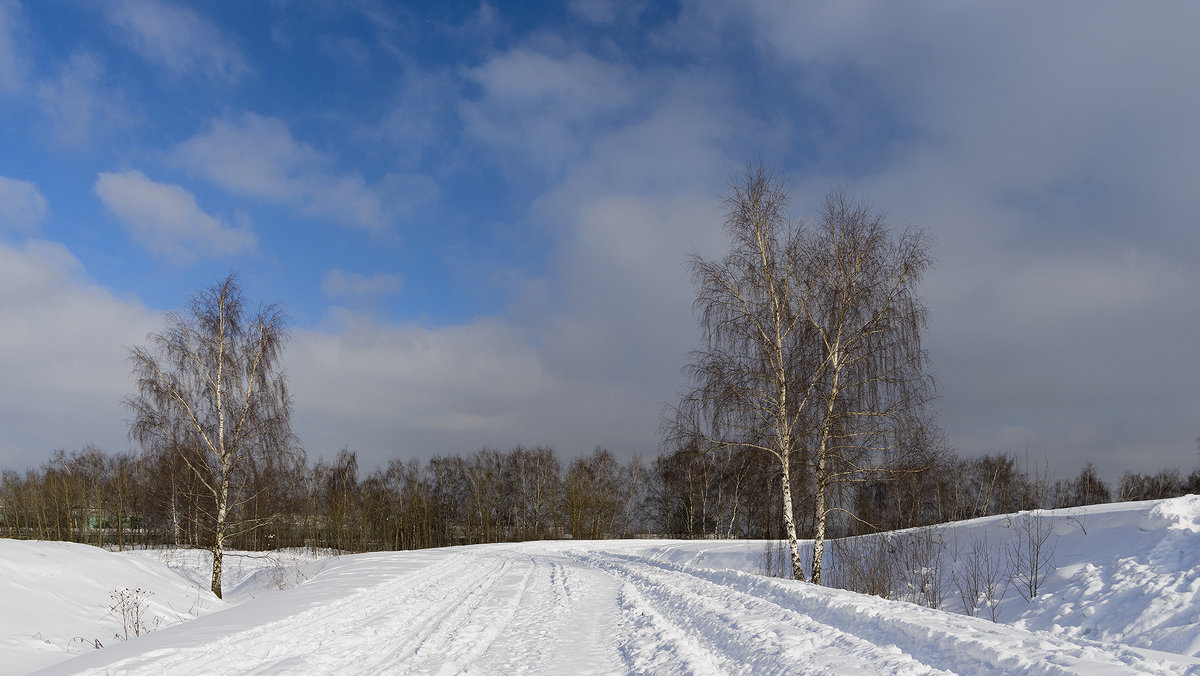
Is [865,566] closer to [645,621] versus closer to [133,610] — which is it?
[645,621]

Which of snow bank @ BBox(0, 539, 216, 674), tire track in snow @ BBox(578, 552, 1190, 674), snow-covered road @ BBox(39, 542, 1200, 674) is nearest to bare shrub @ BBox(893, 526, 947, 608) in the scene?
snow-covered road @ BBox(39, 542, 1200, 674)

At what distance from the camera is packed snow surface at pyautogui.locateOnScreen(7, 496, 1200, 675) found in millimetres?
6418

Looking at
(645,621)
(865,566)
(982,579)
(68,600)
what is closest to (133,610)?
(68,600)

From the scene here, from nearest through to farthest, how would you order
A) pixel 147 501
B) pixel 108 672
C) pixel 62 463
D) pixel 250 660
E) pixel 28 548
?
pixel 108 672
pixel 250 660
pixel 28 548
pixel 147 501
pixel 62 463

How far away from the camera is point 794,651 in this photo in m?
6.62

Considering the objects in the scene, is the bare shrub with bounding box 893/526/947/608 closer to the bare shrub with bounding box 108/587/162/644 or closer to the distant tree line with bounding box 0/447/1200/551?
the bare shrub with bounding box 108/587/162/644

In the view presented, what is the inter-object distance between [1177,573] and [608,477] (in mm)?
58757

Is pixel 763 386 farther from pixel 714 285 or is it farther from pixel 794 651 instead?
pixel 794 651

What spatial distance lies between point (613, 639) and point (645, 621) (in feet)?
4.23

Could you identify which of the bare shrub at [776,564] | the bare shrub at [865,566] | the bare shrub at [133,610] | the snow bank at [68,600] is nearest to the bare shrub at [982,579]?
the bare shrub at [865,566]

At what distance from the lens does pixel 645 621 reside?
31.2 feet

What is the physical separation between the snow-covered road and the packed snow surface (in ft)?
0.11

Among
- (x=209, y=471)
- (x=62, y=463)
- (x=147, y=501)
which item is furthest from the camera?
(x=62, y=463)

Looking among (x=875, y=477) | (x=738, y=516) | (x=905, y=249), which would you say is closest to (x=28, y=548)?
(x=875, y=477)
